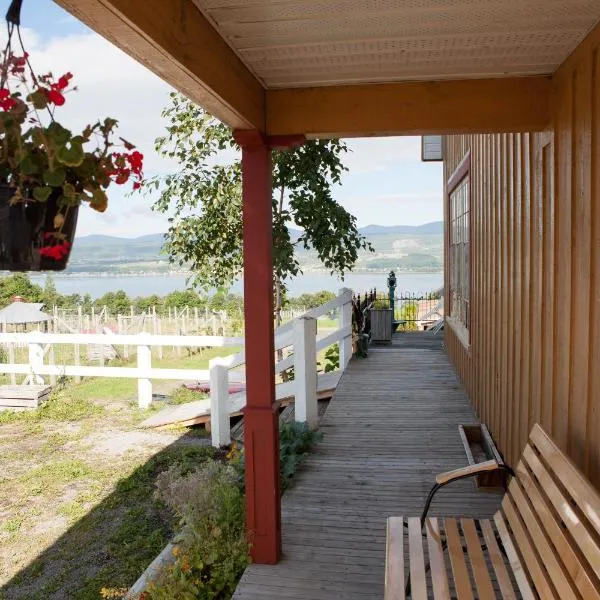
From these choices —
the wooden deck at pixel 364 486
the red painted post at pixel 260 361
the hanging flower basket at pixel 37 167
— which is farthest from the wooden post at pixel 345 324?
the hanging flower basket at pixel 37 167

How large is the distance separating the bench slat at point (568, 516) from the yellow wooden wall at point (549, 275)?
0.20 m

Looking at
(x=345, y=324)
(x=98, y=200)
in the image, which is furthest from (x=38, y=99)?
(x=345, y=324)

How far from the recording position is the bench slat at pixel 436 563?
2.28 m

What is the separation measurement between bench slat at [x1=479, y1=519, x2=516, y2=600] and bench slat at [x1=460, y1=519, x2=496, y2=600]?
0.13 feet

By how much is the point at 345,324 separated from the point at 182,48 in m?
6.93

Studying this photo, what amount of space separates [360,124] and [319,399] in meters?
4.89

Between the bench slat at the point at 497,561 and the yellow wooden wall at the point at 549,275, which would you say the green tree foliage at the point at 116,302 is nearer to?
the yellow wooden wall at the point at 549,275

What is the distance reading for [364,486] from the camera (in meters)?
4.51

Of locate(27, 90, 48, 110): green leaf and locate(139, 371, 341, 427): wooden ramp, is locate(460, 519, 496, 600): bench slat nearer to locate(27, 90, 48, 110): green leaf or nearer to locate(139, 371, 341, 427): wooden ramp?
locate(27, 90, 48, 110): green leaf

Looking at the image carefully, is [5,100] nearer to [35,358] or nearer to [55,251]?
[55,251]

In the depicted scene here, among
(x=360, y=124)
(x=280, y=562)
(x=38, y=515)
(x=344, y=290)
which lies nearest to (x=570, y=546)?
(x=280, y=562)

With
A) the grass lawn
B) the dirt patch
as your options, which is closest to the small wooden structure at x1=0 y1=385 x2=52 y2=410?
the grass lawn

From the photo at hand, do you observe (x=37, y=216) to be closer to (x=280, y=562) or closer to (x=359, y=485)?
(x=280, y=562)

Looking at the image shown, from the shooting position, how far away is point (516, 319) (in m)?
4.24
